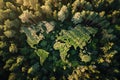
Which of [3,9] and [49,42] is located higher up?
[3,9]

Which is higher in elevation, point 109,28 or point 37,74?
point 109,28

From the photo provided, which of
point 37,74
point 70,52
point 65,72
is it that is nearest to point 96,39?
point 70,52

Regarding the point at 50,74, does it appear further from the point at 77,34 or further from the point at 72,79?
the point at 77,34

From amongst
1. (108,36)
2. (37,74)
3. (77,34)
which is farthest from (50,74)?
(108,36)

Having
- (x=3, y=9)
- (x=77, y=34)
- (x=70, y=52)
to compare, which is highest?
(x=3, y=9)

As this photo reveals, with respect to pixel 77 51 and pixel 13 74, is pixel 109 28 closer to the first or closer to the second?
pixel 77 51
